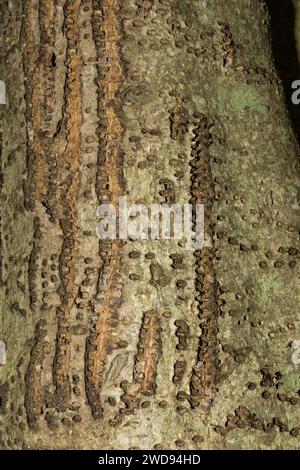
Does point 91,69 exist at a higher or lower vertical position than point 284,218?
higher

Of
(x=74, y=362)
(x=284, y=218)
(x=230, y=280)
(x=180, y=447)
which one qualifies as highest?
(x=284, y=218)

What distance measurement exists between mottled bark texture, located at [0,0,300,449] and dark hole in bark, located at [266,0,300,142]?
0.51 metres

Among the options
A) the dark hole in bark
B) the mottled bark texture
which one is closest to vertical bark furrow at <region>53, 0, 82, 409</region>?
the mottled bark texture

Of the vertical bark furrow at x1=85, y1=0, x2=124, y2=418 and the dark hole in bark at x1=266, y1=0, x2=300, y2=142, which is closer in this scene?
the vertical bark furrow at x1=85, y1=0, x2=124, y2=418

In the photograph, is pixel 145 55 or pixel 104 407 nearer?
pixel 104 407

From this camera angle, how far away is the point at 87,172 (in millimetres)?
1128

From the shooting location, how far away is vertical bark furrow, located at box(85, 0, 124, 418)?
3.52ft

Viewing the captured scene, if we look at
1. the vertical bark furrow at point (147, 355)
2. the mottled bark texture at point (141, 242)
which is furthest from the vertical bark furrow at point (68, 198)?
the vertical bark furrow at point (147, 355)

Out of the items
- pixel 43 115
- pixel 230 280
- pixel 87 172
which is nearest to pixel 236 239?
pixel 230 280

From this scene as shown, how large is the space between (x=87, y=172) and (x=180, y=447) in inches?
17.2

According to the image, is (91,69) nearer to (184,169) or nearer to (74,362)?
(184,169)

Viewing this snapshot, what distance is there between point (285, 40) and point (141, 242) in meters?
0.95

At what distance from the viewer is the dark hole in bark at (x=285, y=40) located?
1.76 meters

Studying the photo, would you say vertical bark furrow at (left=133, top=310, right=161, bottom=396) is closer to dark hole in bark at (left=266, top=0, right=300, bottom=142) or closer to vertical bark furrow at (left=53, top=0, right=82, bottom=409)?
vertical bark furrow at (left=53, top=0, right=82, bottom=409)
